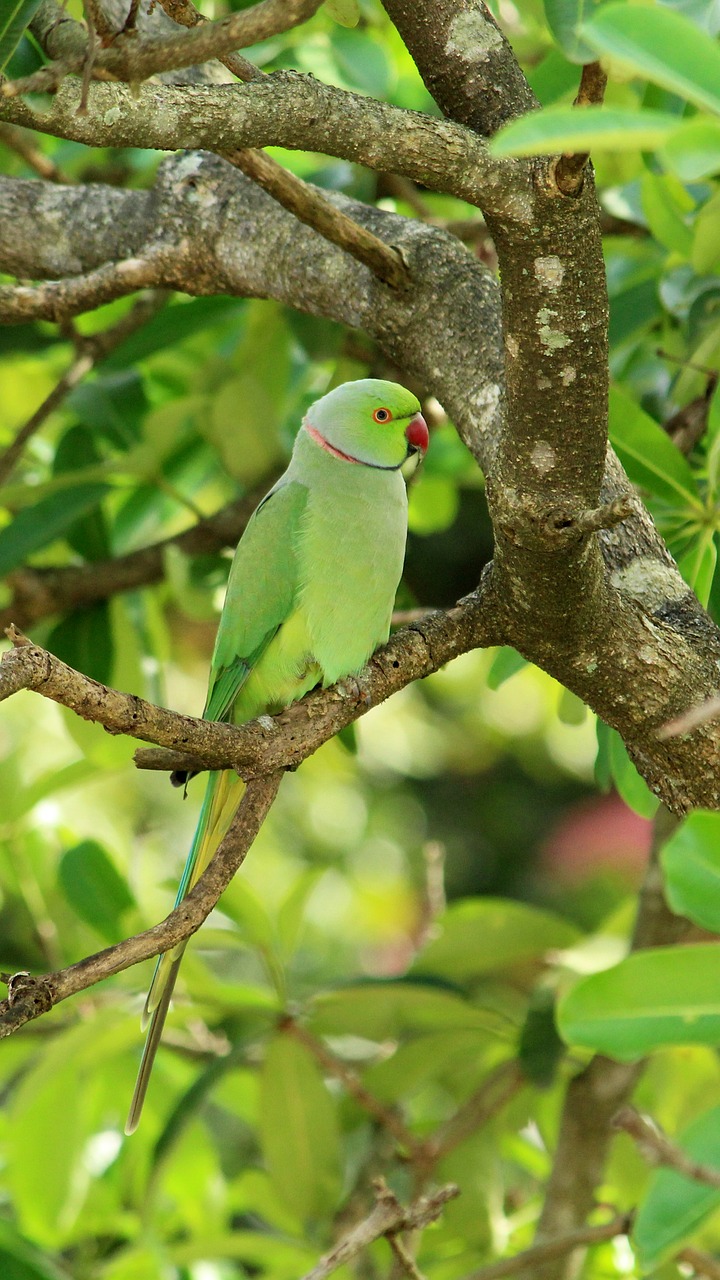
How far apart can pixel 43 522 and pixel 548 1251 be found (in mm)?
1524

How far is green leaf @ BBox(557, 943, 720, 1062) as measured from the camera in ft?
2.76

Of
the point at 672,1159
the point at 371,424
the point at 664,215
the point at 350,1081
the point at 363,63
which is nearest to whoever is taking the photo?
the point at 672,1159

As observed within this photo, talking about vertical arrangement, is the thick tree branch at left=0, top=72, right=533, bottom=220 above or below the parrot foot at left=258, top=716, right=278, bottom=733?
above

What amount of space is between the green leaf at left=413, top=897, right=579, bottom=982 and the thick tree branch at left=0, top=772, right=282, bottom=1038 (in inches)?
40.3

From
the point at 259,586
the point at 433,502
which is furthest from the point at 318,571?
the point at 433,502

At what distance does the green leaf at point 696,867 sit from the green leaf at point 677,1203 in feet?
0.51

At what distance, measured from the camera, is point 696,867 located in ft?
2.81

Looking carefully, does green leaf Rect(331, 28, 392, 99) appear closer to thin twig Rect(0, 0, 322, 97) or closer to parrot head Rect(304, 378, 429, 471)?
parrot head Rect(304, 378, 429, 471)

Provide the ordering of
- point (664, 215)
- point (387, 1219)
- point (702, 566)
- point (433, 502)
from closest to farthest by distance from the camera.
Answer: point (387, 1219) < point (702, 566) < point (664, 215) < point (433, 502)

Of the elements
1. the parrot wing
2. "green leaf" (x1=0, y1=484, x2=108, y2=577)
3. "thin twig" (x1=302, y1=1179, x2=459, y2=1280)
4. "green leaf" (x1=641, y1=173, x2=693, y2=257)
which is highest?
"green leaf" (x1=641, y1=173, x2=693, y2=257)

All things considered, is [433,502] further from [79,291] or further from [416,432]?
[79,291]

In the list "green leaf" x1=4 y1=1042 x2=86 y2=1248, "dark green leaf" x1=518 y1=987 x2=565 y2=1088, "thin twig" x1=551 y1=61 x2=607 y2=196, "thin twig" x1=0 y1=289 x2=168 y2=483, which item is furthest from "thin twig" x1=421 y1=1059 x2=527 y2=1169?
"thin twig" x1=551 y1=61 x2=607 y2=196

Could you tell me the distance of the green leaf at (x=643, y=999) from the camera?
2.76ft

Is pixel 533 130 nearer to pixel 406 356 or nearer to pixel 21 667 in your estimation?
pixel 21 667
